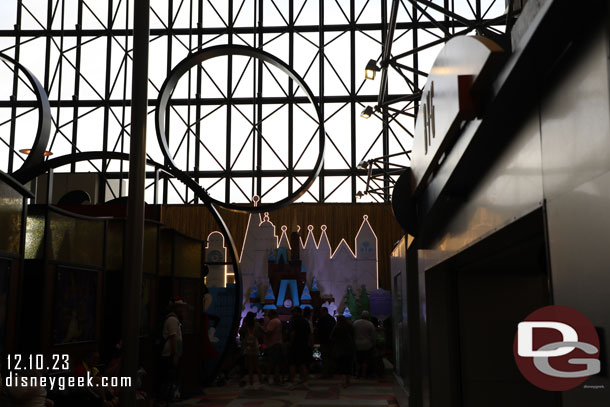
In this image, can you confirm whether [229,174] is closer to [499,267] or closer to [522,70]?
[499,267]

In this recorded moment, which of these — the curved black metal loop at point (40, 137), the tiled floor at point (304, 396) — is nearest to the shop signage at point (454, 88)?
the tiled floor at point (304, 396)

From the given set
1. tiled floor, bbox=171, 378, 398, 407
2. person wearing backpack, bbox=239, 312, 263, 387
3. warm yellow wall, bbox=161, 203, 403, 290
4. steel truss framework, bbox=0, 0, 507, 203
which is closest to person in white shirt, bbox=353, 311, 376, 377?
tiled floor, bbox=171, 378, 398, 407

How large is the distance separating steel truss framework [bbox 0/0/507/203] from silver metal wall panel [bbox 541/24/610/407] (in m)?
18.9

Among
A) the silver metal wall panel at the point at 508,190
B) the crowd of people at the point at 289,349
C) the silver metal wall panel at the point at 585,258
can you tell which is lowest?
the crowd of people at the point at 289,349

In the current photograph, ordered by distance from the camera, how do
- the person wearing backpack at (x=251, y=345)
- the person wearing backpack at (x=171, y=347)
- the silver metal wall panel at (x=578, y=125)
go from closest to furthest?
the silver metal wall panel at (x=578, y=125), the person wearing backpack at (x=171, y=347), the person wearing backpack at (x=251, y=345)

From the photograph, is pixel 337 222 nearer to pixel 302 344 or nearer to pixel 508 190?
pixel 302 344

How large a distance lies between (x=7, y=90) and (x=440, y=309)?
20380mm

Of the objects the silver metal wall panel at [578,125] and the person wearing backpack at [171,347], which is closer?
the silver metal wall panel at [578,125]

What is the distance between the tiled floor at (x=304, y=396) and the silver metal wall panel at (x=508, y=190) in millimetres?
5702

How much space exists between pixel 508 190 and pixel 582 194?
0.98m

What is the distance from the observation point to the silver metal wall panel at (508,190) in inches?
96.0

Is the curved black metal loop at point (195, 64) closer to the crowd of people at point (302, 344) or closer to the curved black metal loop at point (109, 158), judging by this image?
the curved black metal loop at point (109, 158)

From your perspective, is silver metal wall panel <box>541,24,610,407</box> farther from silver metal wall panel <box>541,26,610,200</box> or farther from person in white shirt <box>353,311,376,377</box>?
person in white shirt <box>353,311,376,377</box>

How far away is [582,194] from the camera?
1896 mm
